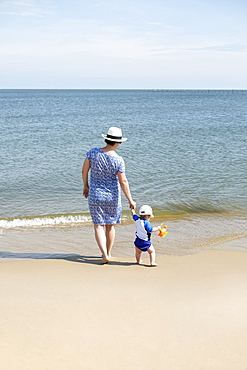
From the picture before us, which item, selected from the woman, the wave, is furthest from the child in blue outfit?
the wave

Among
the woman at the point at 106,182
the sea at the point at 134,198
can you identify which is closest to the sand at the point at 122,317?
the woman at the point at 106,182

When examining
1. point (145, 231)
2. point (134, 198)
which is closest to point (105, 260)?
point (145, 231)

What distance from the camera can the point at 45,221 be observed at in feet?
27.3

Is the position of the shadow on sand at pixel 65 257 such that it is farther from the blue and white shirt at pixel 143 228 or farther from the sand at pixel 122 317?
the blue and white shirt at pixel 143 228

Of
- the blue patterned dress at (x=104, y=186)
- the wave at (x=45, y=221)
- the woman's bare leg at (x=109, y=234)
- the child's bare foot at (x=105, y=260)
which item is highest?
the blue patterned dress at (x=104, y=186)

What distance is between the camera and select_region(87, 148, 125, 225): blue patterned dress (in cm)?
519

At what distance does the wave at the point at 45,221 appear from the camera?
26.5 ft

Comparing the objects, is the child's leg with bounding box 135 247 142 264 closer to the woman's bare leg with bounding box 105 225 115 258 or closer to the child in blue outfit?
the child in blue outfit

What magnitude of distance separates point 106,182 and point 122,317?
2.05 metres

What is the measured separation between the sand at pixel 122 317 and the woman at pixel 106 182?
23.2 inches

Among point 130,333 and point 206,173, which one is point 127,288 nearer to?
point 130,333

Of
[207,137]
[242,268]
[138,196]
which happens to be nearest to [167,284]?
[242,268]

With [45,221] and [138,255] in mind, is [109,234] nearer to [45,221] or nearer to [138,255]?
[138,255]

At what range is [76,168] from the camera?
45.8 feet
